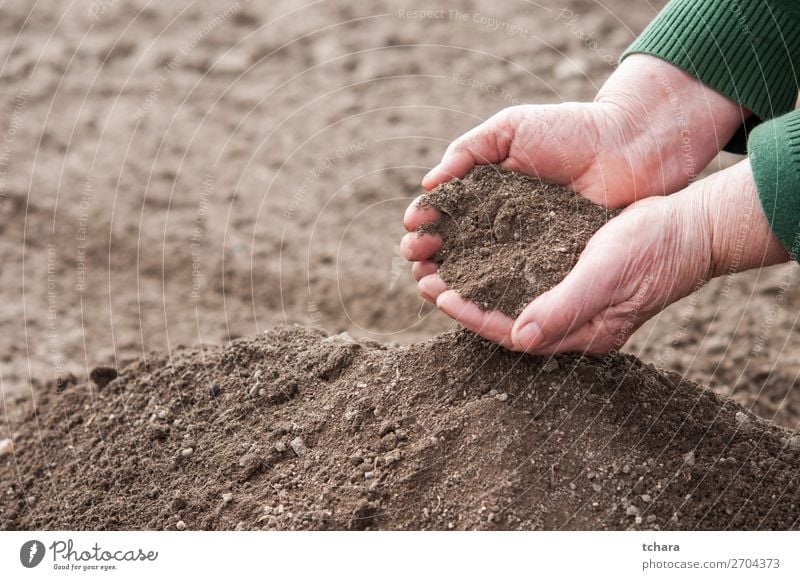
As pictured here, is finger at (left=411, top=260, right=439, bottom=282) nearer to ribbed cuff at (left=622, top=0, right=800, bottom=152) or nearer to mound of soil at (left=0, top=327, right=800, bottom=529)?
mound of soil at (left=0, top=327, right=800, bottom=529)

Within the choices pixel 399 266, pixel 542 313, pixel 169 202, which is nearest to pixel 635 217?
pixel 542 313

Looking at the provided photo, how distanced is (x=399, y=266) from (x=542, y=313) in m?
1.76

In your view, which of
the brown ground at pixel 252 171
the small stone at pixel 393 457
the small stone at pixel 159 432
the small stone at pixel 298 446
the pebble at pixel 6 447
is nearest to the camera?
the small stone at pixel 393 457

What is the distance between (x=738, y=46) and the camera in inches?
87.1

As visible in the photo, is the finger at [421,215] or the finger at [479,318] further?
the finger at [421,215]

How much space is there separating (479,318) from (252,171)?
2.54 metres

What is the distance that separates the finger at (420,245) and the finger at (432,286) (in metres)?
0.06

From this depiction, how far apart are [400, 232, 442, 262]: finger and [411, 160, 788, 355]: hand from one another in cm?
15

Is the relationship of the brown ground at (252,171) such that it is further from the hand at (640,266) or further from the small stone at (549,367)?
the small stone at (549,367)

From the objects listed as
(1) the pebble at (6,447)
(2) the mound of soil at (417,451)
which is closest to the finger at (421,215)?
(2) the mound of soil at (417,451)

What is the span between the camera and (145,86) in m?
4.73

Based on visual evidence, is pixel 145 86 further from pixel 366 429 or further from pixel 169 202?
pixel 366 429

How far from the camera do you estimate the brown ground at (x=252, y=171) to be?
3.20 metres

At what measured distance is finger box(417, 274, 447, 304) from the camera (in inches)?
80.7
